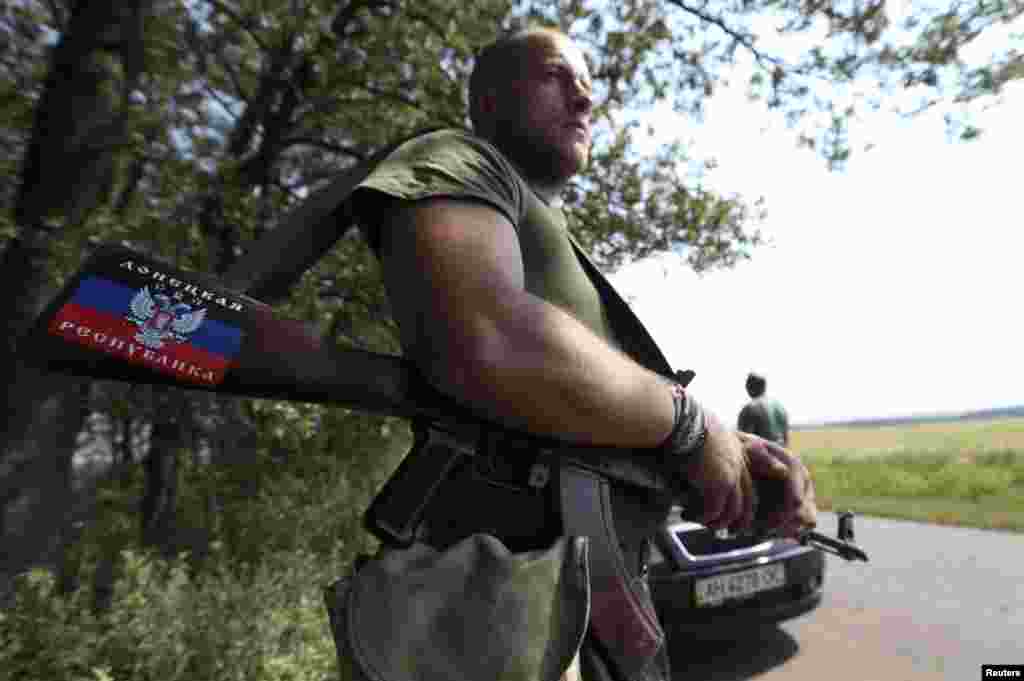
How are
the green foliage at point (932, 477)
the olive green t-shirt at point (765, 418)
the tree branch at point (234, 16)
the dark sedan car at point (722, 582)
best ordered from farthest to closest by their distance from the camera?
the green foliage at point (932, 477), the olive green t-shirt at point (765, 418), the tree branch at point (234, 16), the dark sedan car at point (722, 582)

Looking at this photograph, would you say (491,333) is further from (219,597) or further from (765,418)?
(765,418)

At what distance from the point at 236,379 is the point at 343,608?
1.23 feet

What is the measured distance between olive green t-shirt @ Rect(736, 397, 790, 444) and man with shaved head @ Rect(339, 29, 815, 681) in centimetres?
553

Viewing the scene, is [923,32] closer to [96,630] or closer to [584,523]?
[584,523]

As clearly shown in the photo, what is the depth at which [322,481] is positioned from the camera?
6.64m

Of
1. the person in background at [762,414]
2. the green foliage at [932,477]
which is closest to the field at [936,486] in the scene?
the green foliage at [932,477]

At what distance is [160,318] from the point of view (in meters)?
0.80

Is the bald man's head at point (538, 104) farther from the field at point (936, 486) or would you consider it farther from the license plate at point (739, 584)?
the field at point (936, 486)

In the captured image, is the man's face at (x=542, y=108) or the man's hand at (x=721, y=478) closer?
the man's hand at (x=721, y=478)

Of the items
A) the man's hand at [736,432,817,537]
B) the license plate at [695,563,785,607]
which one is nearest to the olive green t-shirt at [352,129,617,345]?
the man's hand at [736,432,817,537]

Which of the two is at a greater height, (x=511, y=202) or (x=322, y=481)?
(x=511, y=202)

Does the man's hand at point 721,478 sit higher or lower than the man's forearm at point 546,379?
lower

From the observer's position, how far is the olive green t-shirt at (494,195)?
2.84 ft

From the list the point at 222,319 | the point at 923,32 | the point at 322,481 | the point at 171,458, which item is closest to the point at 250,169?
the point at 171,458
